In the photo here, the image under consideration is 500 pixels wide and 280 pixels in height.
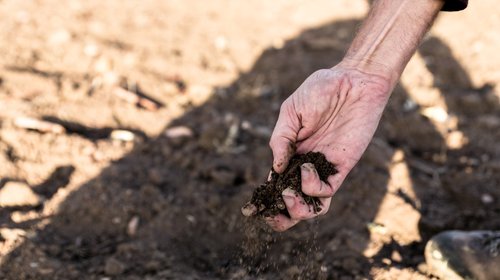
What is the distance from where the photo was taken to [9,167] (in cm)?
238

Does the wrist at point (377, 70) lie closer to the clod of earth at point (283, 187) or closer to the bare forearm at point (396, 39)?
the bare forearm at point (396, 39)

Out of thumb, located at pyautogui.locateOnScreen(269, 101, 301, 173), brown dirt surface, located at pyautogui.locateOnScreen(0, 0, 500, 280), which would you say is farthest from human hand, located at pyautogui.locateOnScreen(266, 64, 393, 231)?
brown dirt surface, located at pyautogui.locateOnScreen(0, 0, 500, 280)

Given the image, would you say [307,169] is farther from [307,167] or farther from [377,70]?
[377,70]

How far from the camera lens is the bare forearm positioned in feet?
6.57

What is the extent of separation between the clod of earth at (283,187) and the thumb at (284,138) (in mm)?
39

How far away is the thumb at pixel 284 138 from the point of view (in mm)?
1898

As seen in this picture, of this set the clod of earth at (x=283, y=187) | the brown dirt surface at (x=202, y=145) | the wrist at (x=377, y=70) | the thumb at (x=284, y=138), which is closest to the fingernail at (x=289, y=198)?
the clod of earth at (x=283, y=187)

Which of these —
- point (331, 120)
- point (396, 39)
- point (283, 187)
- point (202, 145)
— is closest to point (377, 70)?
point (396, 39)

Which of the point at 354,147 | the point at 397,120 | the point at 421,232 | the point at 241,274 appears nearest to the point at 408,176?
the point at 421,232

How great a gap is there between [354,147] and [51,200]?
1346 mm

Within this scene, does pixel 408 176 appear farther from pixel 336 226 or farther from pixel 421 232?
pixel 336 226

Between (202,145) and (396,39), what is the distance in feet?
3.85

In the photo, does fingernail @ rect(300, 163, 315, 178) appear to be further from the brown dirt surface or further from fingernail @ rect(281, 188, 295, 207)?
the brown dirt surface

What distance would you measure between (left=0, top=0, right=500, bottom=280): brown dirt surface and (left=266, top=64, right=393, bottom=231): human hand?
37 cm
